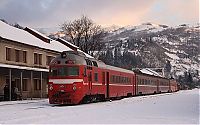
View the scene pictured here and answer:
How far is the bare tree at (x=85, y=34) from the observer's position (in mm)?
75500

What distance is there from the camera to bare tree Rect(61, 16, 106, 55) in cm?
7550

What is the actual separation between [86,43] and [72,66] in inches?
1973

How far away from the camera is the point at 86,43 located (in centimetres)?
7562

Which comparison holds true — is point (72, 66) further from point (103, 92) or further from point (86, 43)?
point (86, 43)

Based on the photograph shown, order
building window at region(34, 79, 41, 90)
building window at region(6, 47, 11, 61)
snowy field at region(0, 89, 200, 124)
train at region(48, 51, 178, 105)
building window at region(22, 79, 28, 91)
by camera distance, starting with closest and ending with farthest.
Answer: snowy field at region(0, 89, 200, 124) < train at region(48, 51, 178, 105) < building window at region(6, 47, 11, 61) < building window at region(22, 79, 28, 91) < building window at region(34, 79, 41, 90)

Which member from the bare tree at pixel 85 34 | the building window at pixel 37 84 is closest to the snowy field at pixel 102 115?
the building window at pixel 37 84

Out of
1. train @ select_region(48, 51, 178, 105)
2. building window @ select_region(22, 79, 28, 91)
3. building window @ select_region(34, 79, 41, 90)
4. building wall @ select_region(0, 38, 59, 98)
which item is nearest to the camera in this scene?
train @ select_region(48, 51, 178, 105)

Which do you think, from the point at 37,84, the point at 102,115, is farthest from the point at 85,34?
the point at 102,115

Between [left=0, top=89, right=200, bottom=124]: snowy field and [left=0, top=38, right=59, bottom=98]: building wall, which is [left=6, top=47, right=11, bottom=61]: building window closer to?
[left=0, top=38, right=59, bottom=98]: building wall

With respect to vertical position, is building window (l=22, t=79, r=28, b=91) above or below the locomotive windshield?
below

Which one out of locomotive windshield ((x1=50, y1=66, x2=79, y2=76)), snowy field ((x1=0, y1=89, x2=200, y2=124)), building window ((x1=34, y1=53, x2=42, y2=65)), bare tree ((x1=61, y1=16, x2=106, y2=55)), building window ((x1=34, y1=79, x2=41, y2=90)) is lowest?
snowy field ((x1=0, y1=89, x2=200, y2=124))

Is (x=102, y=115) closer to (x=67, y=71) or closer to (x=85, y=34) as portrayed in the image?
(x=67, y=71)

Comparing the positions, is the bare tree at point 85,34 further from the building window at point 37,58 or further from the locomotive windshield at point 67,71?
the locomotive windshield at point 67,71

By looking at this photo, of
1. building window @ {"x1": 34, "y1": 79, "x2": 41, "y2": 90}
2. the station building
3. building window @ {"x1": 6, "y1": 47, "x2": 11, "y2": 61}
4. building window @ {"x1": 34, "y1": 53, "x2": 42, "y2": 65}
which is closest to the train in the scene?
the station building
